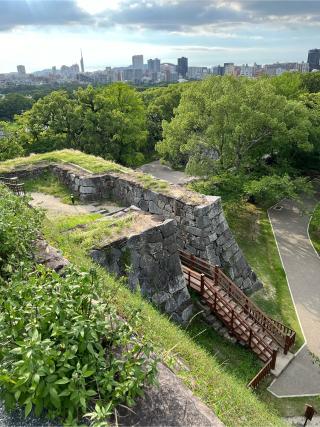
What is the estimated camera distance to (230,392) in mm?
4820

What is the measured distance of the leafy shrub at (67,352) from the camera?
2748mm

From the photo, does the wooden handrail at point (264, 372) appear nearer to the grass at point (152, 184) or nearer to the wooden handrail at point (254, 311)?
the wooden handrail at point (254, 311)

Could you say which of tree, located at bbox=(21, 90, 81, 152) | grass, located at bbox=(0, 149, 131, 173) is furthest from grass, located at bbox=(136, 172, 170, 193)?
tree, located at bbox=(21, 90, 81, 152)

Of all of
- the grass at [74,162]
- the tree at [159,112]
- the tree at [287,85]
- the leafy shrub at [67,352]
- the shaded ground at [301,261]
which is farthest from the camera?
the tree at [159,112]

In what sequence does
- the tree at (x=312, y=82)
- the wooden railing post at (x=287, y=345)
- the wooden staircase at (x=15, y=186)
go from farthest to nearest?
the tree at (x=312, y=82)
the wooden staircase at (x=15, y=186)
the wooden railing post at (x=287, y=345)

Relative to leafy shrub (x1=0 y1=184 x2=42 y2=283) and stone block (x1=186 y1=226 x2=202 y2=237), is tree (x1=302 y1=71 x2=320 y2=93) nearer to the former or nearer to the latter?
stone block (x1=186 y1=226 x2=202 y2=237)

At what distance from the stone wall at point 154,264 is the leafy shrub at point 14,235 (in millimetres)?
2388

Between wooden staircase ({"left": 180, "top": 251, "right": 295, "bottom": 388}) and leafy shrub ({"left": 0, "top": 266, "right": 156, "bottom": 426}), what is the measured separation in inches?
252

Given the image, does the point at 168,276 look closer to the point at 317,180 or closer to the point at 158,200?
the point at 158,200

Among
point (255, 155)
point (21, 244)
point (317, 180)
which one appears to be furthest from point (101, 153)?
point (21, 244)

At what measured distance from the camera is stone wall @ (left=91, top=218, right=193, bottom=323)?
835 centimetres

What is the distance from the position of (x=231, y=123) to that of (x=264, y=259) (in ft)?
23.0

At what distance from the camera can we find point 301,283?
13508 mm

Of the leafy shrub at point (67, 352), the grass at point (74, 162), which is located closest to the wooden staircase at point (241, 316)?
the grass at point (74, 162)
